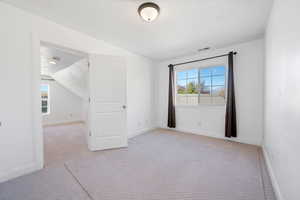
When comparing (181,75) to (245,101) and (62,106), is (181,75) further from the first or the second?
(62,106)

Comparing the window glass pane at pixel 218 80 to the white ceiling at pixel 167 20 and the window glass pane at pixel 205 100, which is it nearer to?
the window glass pane at pixel 205 100

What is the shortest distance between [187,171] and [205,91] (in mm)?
2374

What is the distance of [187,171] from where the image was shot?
1.85 meters

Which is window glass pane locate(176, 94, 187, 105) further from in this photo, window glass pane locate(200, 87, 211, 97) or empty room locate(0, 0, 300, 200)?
window glass pane locate(200, 87, 211, 97)

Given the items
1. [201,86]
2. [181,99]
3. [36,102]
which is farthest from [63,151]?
[201,86]

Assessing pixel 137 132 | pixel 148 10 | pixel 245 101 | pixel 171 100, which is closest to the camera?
pixel 148 10

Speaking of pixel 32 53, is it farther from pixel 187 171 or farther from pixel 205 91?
pixel 205 91

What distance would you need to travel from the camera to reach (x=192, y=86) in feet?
12.5

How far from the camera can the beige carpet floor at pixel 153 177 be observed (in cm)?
140

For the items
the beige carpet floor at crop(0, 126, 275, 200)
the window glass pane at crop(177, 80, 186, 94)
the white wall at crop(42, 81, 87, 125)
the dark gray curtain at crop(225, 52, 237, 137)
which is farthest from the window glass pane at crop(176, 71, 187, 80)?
the white wall at crop(42, 81, 87, 125)

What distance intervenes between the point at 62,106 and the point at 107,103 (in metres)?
4.36

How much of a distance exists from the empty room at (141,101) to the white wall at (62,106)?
255 cm

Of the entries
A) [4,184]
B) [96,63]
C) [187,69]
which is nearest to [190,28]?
[187,69]

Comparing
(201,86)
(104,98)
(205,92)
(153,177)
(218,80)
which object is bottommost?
(153,177)
